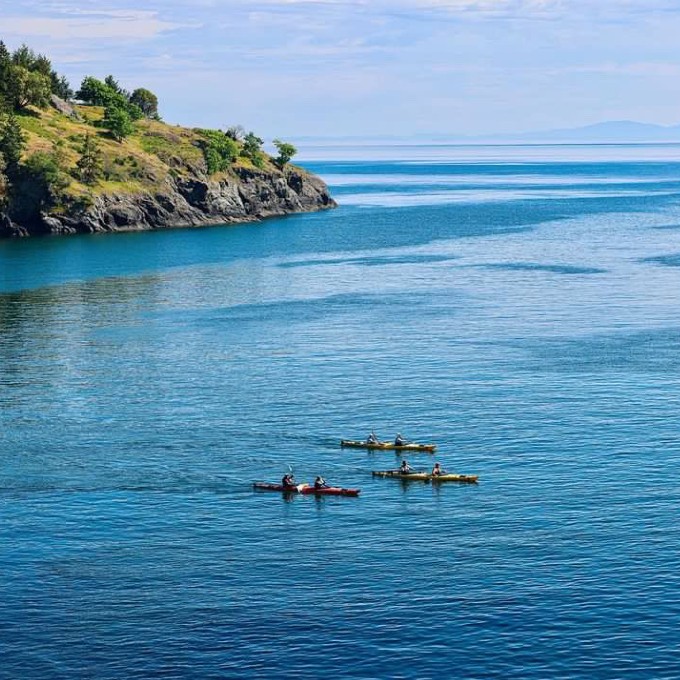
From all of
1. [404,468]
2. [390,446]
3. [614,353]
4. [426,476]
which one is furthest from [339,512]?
[614,353]

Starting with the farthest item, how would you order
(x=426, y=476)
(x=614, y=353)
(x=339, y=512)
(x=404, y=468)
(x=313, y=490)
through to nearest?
1. (x=614, y=353)
2. (x=404, y=468)
3. (x=426, y=476)
4. (x=313, y=490)
5. (x=339, y=512)

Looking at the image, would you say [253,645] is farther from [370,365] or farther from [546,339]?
[546,339]

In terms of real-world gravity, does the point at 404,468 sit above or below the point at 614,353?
Result: below

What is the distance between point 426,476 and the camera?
4434 inches

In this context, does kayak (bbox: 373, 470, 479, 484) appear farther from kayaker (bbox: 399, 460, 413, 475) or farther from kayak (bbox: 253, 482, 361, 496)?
kayak (bbox: 253, 482, 361, 496)

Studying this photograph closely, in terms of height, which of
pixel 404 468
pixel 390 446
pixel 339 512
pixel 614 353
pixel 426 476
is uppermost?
pixel 614 353

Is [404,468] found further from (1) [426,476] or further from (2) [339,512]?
(2) [339,512]

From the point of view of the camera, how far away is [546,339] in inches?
6781

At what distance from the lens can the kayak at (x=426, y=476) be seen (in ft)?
365

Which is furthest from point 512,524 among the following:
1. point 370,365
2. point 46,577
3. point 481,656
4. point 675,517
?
point 370,365

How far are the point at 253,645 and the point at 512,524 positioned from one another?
28.9m

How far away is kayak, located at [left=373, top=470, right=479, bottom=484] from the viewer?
11119cm

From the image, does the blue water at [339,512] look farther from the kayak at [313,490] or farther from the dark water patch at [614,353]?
the kayak at [313,490]

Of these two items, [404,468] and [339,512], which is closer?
[339,512]
